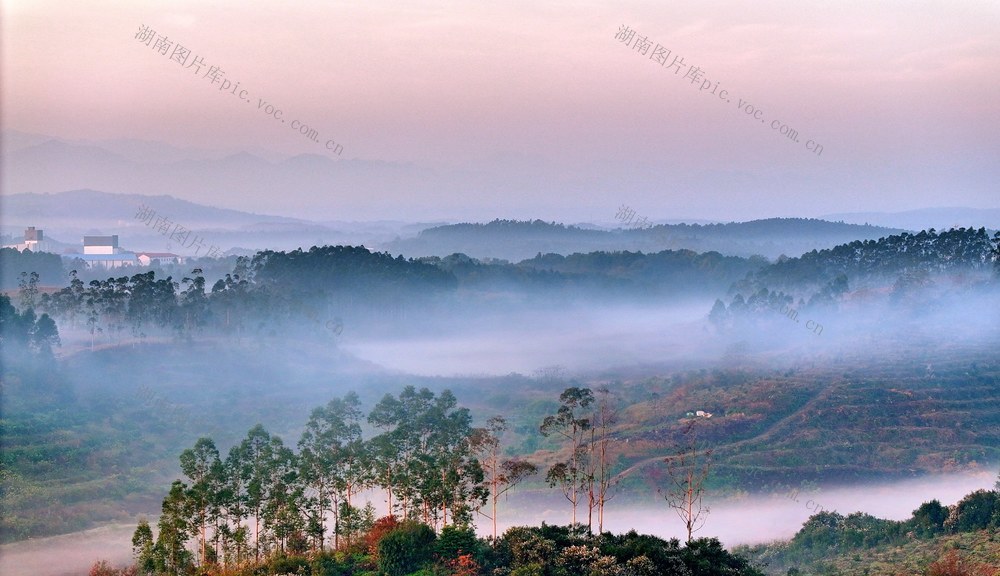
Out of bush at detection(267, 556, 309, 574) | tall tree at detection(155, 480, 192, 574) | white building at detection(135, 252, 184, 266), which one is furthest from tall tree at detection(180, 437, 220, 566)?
white building at detection(135, 252, 184, 266)

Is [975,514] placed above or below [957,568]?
above

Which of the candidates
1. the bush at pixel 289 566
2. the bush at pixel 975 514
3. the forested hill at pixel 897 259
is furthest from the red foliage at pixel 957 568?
the forested hill at pixel 897 259

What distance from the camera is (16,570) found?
136 feet

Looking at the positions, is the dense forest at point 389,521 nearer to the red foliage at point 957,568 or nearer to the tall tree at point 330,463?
the tall tree at point 330,463

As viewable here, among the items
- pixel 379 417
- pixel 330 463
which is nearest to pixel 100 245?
pixel 379 417

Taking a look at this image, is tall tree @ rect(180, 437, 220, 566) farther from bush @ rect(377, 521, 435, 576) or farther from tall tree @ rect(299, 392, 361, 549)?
bush @ rect(377, 521, 435, 576)

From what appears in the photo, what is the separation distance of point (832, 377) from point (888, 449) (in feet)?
56.6

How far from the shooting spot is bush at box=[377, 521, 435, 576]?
3130cm

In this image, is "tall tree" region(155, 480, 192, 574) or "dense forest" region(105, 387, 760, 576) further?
"tall tree" region(155, 480, 192, 574)

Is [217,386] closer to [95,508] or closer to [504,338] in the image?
[95,508]

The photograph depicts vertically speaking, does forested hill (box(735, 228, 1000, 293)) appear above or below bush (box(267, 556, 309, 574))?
above

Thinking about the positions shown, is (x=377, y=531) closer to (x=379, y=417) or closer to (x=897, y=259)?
(x=379, y=417)

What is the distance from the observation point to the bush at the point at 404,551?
3130 centimetres

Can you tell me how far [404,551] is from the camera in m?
31.4
